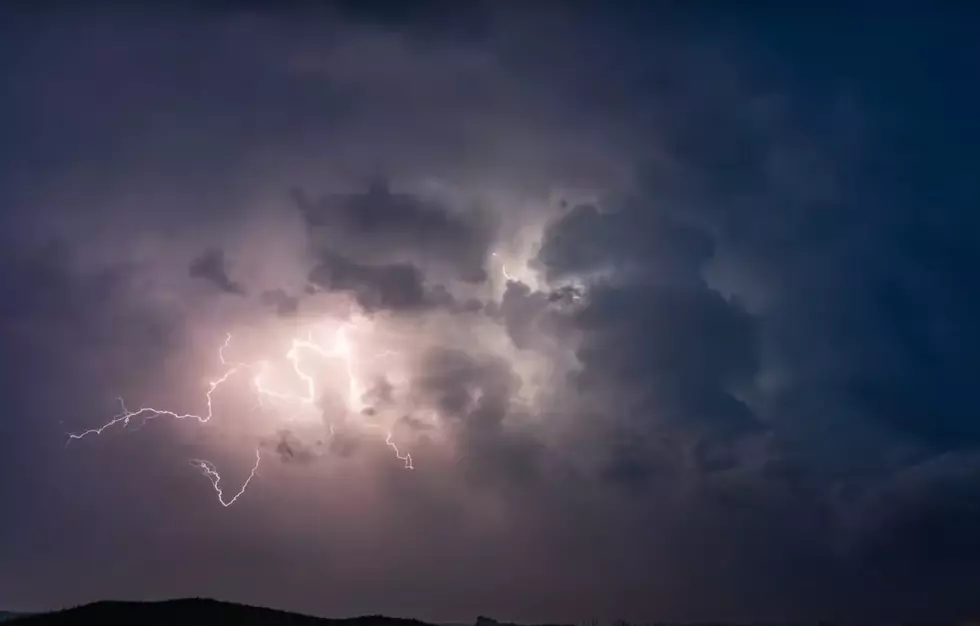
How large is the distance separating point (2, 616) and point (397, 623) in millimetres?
31687

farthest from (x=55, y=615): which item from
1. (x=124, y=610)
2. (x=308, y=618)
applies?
(x=308, y=618)

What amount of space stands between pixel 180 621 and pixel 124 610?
12.0 ft

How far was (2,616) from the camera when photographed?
60.3 metres

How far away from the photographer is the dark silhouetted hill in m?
47.0

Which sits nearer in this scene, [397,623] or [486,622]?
[397,623]

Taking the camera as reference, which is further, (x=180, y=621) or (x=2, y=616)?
(x=2, y=616)

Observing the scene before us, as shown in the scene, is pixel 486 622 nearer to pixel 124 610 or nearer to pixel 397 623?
pixel 397 623

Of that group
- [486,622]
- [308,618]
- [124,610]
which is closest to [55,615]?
[124,610]

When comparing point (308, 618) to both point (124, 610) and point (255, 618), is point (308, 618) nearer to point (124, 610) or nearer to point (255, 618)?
point (255, 618)

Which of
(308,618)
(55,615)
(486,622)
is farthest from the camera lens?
(486,622)

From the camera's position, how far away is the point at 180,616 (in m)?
48.8

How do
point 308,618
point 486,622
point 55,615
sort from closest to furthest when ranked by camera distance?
point 55,615 → point 308,618 → point 486,622

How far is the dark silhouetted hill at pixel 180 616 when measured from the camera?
4703cm

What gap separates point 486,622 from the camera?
57812 millimetres
